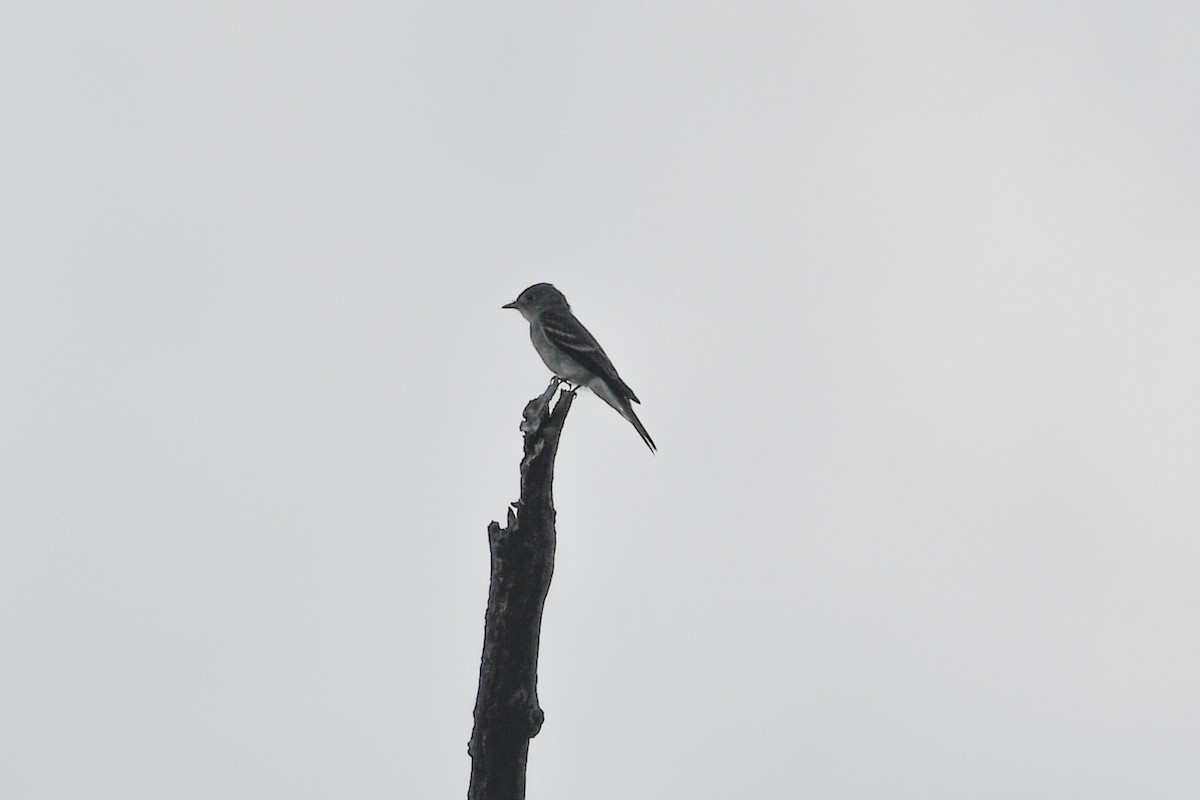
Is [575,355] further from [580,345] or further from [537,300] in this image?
[537,300]

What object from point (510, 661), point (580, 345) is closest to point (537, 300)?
point (580, 345)

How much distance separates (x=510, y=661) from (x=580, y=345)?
339 inches

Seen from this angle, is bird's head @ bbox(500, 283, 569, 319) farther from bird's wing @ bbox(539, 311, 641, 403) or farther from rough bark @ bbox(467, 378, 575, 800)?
rough bark @ bbox(467, 378, 575, 800)

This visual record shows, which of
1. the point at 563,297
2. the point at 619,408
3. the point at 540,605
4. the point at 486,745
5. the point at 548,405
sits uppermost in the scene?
the point at 563,297

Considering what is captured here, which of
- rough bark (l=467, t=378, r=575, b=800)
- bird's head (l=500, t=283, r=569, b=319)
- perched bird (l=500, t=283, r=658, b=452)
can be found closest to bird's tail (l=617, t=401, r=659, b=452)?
perched bird (l=500, t=283, r=658, b=452)

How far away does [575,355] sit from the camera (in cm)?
1905

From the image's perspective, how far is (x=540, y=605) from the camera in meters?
11.3

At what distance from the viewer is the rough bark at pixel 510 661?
36.7 ft

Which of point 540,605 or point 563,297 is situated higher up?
point 563,297

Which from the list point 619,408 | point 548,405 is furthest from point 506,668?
point 619,408

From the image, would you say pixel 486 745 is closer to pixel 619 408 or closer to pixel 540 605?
pixel 540 605

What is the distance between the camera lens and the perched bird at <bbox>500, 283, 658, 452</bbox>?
1877 cm

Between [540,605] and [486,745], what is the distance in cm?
129

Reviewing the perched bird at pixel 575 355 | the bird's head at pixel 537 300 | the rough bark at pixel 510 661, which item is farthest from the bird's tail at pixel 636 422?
the rough bark at pixel 510 661
